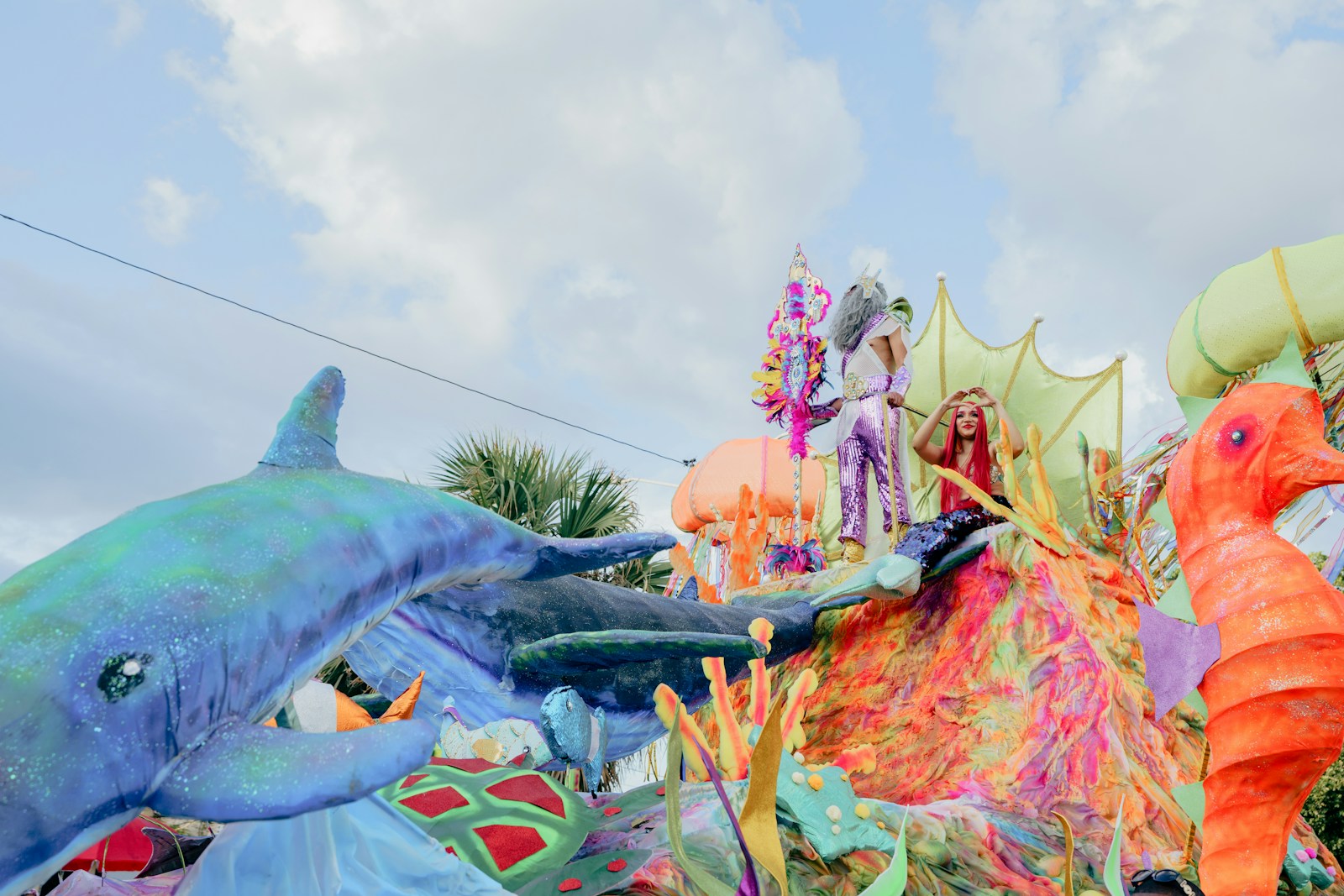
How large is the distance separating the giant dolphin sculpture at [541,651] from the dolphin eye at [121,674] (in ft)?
5.66

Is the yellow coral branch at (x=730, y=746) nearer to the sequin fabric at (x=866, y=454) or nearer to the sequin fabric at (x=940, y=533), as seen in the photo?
the sequin fabric at (x=940, y=533)

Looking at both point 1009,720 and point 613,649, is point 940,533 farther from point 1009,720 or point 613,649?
point 613,649

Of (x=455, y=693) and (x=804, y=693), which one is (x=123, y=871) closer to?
(x=455, y=693)

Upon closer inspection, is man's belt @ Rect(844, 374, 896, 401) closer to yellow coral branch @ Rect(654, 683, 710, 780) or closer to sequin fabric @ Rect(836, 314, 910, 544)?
sequin fabric @ Rect(836, 314, 910, 544)

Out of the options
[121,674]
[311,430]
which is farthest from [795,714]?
[121,674]

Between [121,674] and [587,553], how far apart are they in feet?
4.11

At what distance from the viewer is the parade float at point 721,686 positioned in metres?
1.37

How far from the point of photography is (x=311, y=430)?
209 centimetres

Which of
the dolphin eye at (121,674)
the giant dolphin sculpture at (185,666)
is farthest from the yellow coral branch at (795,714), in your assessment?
the dolphin eye at (121,674)

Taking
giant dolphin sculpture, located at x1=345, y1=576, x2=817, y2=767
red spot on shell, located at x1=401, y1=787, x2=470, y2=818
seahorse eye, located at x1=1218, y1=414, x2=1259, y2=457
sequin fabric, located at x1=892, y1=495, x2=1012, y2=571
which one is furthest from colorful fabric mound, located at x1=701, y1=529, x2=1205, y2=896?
red spot on shell, located at x1=401, y1=787, x2=470, y2=818

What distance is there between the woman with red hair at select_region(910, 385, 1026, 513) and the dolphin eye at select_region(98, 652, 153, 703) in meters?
4.09

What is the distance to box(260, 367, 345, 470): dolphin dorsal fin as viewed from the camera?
2.04 m

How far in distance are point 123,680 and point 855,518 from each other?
4367mm

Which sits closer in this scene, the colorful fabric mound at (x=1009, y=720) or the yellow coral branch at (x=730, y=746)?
the colorful fabric mound at (x=1009, y=720)
